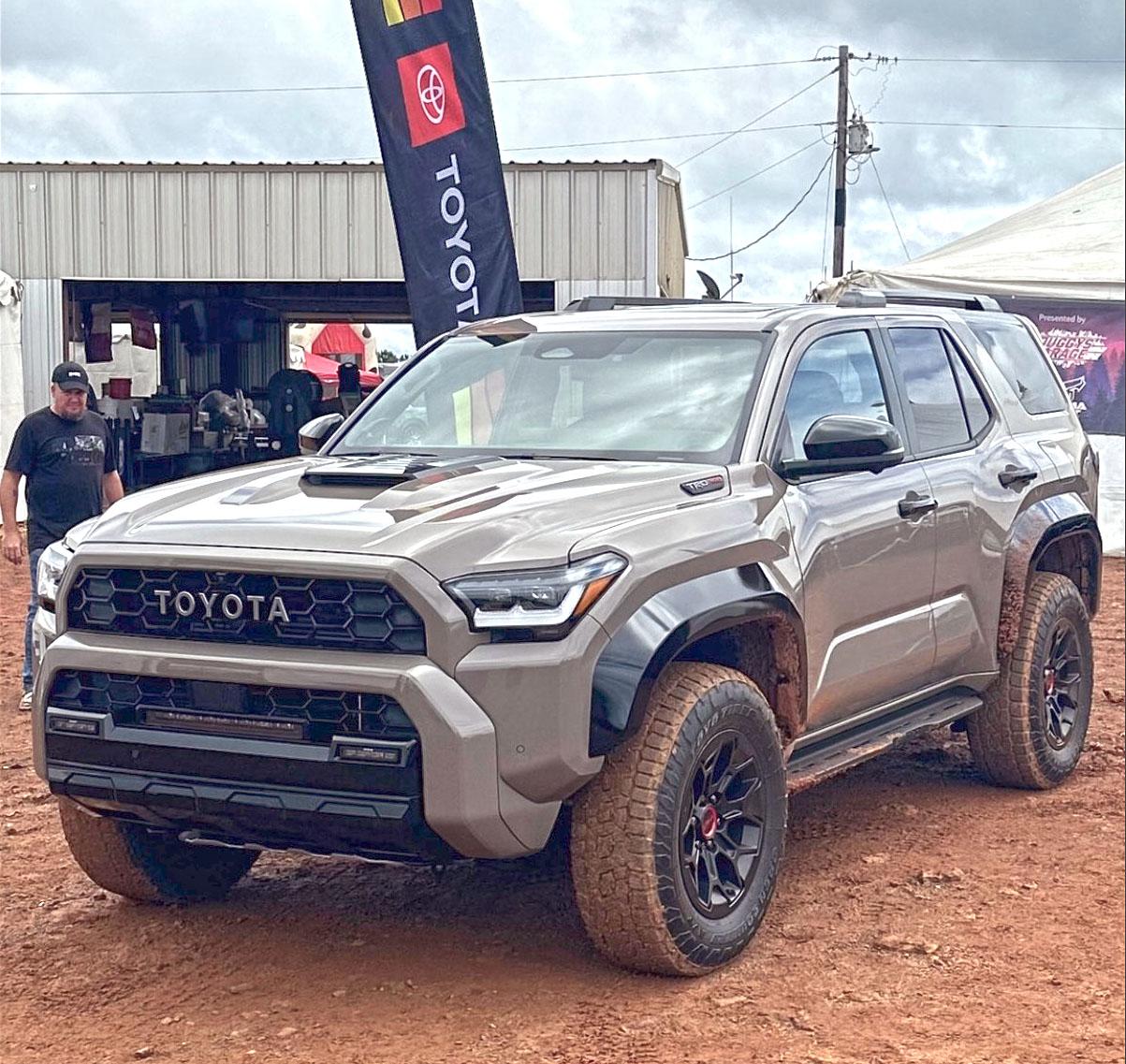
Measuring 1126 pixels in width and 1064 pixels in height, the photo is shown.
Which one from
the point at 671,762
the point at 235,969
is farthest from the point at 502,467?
the point at 235,969

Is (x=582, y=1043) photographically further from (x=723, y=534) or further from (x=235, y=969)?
(x=723, y=534)

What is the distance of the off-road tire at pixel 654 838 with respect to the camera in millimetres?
4281

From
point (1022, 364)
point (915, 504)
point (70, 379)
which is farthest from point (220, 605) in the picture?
point (70, 379)

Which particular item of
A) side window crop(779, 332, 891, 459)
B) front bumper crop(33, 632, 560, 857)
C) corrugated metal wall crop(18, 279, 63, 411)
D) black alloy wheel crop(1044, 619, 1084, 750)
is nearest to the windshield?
side window crop(779, 332, 891, 459)

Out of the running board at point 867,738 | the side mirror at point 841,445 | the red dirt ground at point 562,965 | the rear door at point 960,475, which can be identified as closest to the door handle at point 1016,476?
the rear door at point 960,475

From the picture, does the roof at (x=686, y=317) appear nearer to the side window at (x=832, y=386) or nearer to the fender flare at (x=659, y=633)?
the side window at (x=832, y=386)

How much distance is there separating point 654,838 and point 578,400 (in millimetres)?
1786

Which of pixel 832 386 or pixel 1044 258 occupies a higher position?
pixel 1044 258

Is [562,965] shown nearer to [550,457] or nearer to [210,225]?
[550,457]

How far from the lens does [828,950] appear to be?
4805 mm

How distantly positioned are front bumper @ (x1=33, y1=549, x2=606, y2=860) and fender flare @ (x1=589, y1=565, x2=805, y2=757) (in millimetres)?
56

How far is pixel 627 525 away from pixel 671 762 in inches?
24.9

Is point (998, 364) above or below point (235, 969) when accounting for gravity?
above

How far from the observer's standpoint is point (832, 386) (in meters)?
5.75
